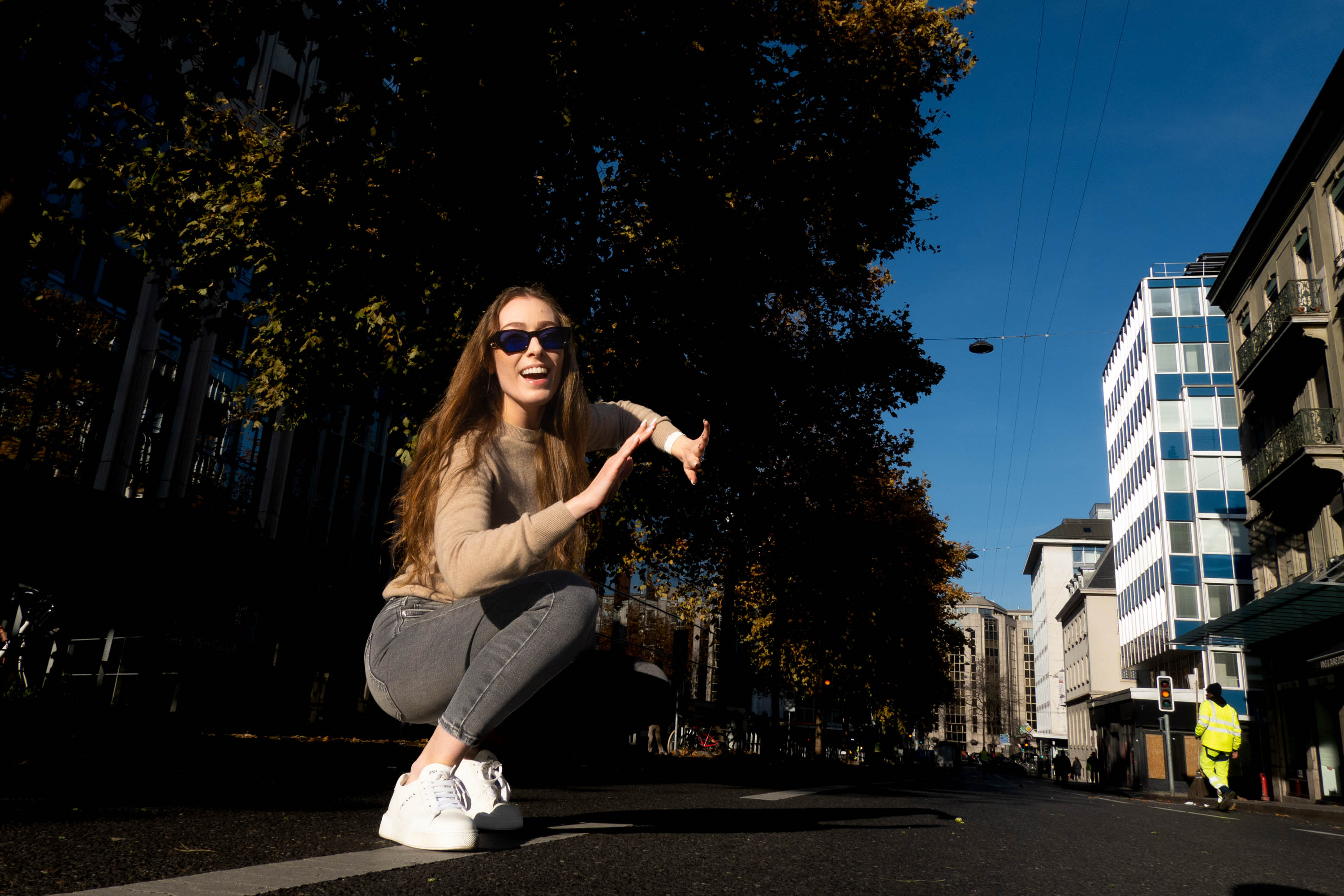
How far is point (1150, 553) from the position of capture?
56969 millimetres

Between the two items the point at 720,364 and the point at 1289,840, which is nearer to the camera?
the point at 1289,840

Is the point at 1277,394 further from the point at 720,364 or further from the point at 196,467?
the point at 196,467

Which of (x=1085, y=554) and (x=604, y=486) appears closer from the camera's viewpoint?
(x=604, y=486)

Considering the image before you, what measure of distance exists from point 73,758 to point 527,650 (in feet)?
13.1

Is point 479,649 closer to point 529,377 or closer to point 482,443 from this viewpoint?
point 482,443

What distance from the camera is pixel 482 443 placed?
272 cm

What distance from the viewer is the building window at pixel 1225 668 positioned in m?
48.6

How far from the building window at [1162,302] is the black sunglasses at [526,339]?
201 feet

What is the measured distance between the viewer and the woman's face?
115 inches

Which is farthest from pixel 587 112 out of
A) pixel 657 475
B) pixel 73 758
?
pixel 73 758

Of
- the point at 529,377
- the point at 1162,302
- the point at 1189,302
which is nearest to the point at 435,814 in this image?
the point at 529,377

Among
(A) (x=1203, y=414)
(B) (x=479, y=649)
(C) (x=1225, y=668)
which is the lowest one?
(B) (x=479, y=649)

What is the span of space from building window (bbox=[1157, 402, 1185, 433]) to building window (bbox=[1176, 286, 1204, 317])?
538 centimetres

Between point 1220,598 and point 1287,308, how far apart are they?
30.4 meters
